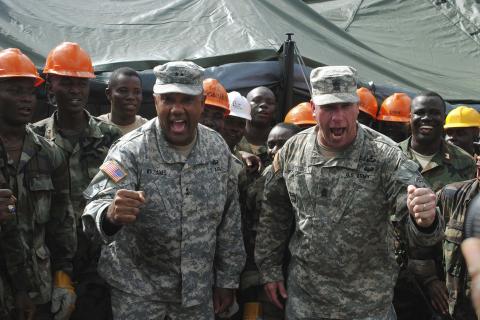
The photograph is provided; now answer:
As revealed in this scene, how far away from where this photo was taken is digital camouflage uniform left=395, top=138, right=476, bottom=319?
3965mm

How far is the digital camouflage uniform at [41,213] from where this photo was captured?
3.38m

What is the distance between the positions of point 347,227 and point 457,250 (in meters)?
0.88

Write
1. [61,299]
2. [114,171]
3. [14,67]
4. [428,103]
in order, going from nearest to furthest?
[114,171]
[61,299]
[14,67]
[428,103]

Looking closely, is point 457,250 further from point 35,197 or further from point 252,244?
point 35,197

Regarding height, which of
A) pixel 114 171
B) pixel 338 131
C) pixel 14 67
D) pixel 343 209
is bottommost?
pixel 343 209

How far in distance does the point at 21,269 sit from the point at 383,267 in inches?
72.7

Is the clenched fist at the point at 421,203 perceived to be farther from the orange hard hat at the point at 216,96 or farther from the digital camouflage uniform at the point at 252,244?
the orange hard hat at the point at 216,96

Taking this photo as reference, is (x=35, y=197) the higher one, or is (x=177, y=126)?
(x=177, y=126)

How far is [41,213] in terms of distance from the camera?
3490 mm

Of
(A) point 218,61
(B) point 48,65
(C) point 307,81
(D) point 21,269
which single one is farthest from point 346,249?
(A) point 218,61

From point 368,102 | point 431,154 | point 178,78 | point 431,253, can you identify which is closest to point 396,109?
point 368,102

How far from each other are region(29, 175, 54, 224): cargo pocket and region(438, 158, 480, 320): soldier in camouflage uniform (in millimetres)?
2267

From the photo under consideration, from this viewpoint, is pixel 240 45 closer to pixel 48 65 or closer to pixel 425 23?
pixel 48 65

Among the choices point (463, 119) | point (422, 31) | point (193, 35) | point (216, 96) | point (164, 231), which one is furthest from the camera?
point (422, 31)
